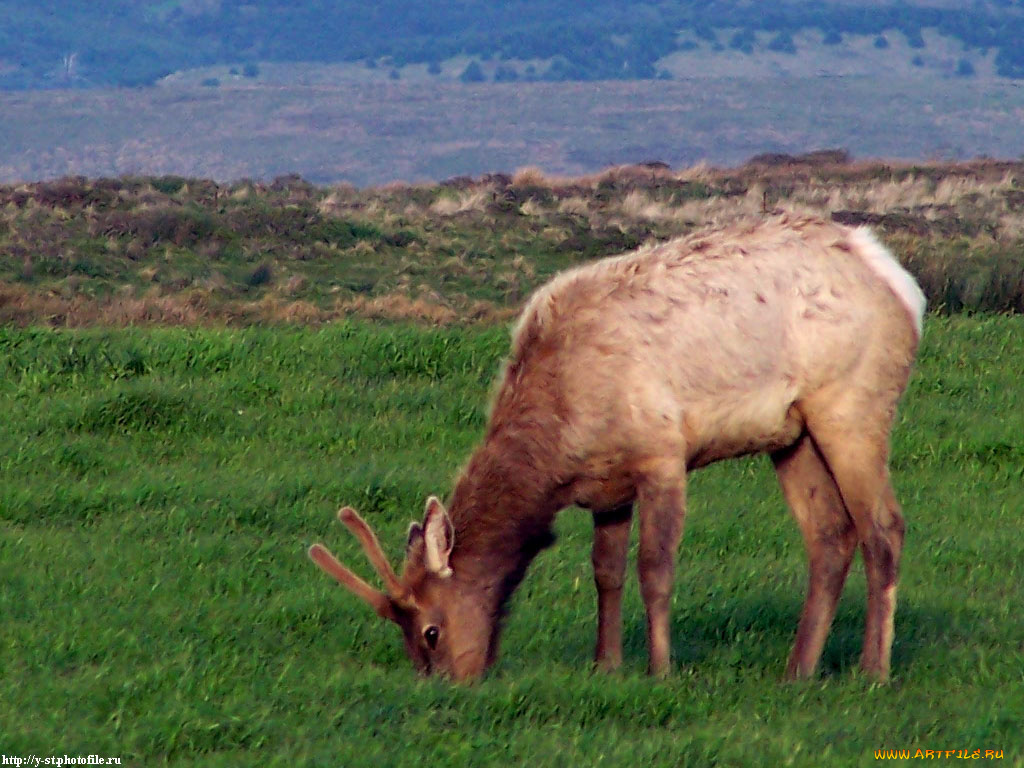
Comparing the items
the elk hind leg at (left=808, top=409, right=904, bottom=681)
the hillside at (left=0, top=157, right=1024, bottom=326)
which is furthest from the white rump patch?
the hillside at (left=0, top=157, right=1024, bottom=326)

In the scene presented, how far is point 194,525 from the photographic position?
8984 mm

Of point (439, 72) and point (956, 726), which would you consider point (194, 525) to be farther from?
point (439, 72)

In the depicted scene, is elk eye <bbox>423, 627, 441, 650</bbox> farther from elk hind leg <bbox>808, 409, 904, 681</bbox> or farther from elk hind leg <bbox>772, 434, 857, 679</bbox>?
elk hind leg <bbox>808, 409, 904, 681</bbox>

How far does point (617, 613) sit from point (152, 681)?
2200mm

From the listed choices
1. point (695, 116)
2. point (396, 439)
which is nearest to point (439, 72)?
point (695, 116)

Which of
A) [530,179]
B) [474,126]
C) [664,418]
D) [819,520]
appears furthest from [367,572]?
[474,126]

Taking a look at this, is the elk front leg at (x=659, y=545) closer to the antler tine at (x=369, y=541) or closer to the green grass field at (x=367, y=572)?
the green grass field at (x=367, y=572)

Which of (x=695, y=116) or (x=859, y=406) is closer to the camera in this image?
(x=859, y=406)

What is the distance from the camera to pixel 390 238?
27.2 m

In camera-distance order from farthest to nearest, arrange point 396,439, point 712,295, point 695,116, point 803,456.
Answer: point 695,116 → point 396,439 → point 803,456 → point 712,295

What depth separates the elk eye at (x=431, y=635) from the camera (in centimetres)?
662

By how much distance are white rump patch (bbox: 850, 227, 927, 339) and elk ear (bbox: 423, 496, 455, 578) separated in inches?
94.4

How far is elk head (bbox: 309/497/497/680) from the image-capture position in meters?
6.60

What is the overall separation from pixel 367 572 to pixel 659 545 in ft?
7.09
